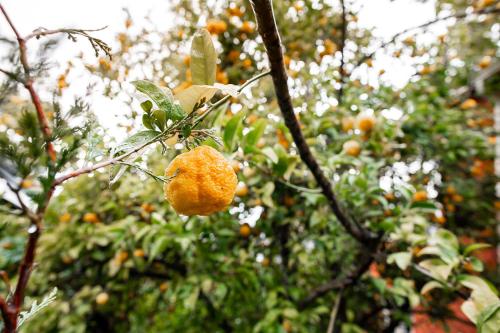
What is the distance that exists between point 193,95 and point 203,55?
0.08 meters

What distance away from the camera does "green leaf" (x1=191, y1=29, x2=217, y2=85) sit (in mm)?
508

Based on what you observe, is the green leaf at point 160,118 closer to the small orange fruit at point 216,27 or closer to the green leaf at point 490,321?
the green leaf at point 490,321

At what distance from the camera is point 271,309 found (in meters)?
1.47

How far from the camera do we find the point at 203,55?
509mm

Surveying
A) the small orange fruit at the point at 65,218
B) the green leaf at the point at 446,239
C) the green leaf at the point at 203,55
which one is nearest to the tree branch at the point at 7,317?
the green leaf at the point at 203,55

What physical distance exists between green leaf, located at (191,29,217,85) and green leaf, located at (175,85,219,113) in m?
0.06

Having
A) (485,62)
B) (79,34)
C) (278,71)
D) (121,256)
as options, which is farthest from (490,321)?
(485,62)

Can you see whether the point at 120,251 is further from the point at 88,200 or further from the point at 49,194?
the point at 49,194

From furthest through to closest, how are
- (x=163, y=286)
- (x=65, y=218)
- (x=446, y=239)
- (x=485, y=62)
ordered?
(x=485, y=62) < (x=163, y=286) < (x=65, y=218) < (x=446, y=239)

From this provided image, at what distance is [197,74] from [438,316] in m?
2.22

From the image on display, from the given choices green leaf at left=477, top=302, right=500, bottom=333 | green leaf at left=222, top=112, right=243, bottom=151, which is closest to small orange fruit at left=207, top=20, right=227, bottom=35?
green leaf at left=222, top=112, right=243, bottom=151

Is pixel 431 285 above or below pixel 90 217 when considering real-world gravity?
below

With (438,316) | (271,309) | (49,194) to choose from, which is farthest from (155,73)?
(438,316)

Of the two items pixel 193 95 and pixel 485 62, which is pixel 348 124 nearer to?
pixel 193 95
